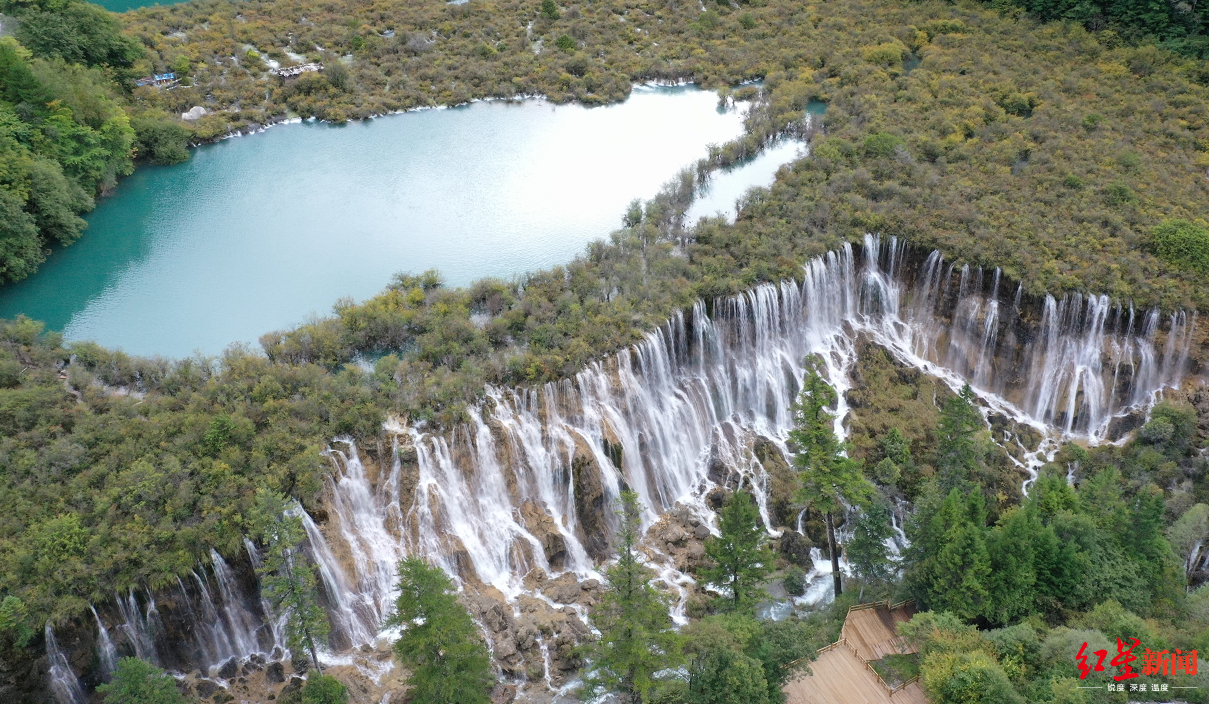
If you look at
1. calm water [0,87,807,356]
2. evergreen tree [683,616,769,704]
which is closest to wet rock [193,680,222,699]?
evergreen tree [683,616,769,704]

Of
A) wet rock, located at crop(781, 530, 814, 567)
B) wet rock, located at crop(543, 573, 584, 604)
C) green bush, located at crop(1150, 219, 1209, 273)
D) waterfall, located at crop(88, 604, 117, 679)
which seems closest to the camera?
waterfall, located at crop(88, 604, 117, 679)

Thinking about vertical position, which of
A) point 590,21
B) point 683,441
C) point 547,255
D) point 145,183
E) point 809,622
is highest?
point 590,21

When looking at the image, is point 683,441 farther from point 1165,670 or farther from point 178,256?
point 178,256

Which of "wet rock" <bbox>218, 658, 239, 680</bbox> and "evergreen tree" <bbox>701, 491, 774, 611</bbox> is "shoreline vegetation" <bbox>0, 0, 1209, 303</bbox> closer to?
"evergreen tree" <bbox>701, 491, 774, 611</bbox>

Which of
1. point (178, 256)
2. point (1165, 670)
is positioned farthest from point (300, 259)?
point (1165, 670)

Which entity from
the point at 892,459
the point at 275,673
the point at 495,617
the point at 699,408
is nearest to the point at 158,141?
the point at 275,673

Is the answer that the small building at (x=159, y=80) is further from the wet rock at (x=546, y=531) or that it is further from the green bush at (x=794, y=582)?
the green bush at (x=794, y=582)
